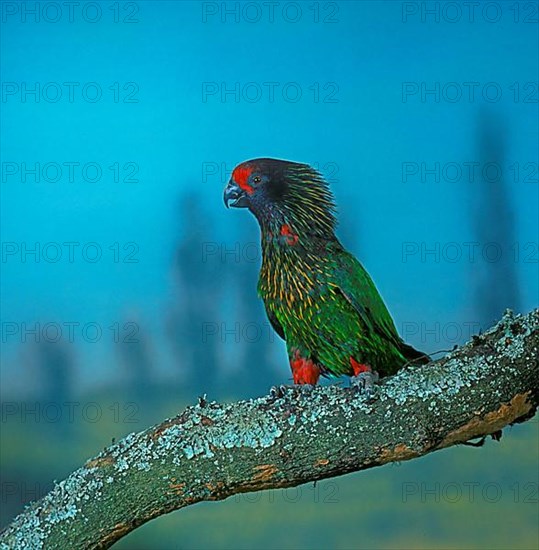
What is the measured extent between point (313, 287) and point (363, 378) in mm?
402

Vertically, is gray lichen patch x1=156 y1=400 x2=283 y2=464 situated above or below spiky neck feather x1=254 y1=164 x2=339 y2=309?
below

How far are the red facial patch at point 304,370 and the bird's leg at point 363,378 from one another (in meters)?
0.12

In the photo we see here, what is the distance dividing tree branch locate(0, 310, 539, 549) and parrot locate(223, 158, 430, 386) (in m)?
0.47

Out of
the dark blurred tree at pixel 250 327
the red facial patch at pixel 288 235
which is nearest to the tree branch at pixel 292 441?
the red facial patch at pixel 288 235

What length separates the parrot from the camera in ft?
7.66

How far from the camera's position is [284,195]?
2.48m

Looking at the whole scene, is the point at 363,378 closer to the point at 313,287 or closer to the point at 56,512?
the point at 313,287

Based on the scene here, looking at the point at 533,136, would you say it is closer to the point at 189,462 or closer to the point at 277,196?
the point at 277,196

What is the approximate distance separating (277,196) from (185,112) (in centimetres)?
94

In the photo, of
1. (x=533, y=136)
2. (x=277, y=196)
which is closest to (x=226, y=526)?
(x=277, y=196)

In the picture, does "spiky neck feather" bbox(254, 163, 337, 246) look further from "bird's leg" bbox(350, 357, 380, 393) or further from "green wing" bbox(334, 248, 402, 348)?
"bird's leg" bbox(350, 357, 380, 393)

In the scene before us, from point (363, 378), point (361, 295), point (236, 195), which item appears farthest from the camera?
point (236, 195)

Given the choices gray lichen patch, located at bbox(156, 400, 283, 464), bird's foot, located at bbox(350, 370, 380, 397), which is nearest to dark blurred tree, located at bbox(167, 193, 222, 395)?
bird's foot, located at bbox(350, 370, 380, 397)

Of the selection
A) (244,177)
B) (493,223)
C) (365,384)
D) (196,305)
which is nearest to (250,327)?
(196,305)
